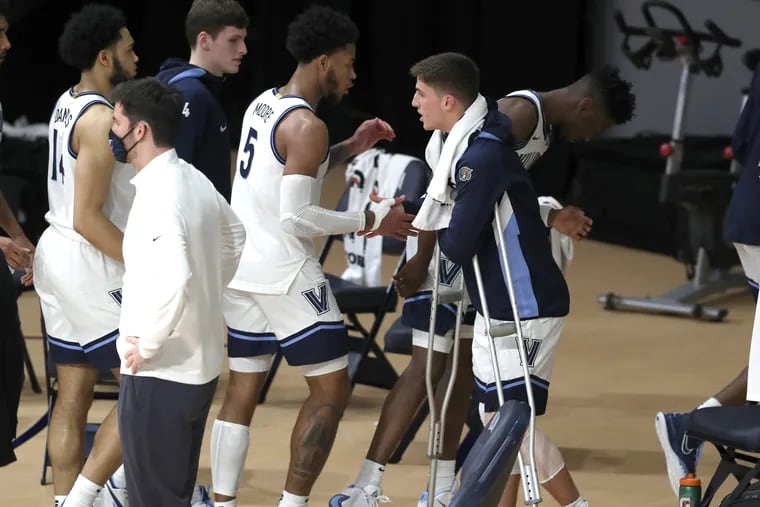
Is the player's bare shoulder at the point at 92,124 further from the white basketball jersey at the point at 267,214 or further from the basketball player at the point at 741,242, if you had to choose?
the basketball player at the point at 741,242

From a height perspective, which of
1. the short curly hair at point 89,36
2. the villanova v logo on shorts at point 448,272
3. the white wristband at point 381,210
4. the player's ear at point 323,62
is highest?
the short curly hair at point 89,36

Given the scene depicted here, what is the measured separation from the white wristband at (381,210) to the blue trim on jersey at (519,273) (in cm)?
55

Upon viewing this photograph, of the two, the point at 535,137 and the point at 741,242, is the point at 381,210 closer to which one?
the point at 535,137

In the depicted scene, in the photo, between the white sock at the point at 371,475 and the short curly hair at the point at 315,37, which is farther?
the white sock at the point at 371,475

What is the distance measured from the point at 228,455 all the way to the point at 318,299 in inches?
22.5

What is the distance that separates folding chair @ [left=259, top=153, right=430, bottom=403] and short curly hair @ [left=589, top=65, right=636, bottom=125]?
158cm

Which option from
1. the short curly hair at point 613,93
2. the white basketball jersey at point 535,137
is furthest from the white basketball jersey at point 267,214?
the short curly hair at point 613,93

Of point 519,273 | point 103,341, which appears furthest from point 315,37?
point 103,341

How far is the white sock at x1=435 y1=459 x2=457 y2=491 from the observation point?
15.4 ft

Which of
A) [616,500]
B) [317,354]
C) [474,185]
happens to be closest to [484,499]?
[474,185]

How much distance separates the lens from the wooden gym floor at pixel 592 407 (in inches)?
198

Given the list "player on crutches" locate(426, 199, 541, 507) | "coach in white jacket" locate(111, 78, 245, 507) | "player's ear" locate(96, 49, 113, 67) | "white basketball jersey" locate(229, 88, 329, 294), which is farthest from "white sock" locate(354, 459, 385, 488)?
"player's ear" locate(96, 49, 113, 67)

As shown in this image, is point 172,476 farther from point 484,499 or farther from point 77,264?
point 484,499

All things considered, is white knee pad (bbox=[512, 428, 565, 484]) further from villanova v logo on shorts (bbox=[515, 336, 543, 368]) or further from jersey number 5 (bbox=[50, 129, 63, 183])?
jersey number 5 (bbox=[50, 129, 63, 183])
